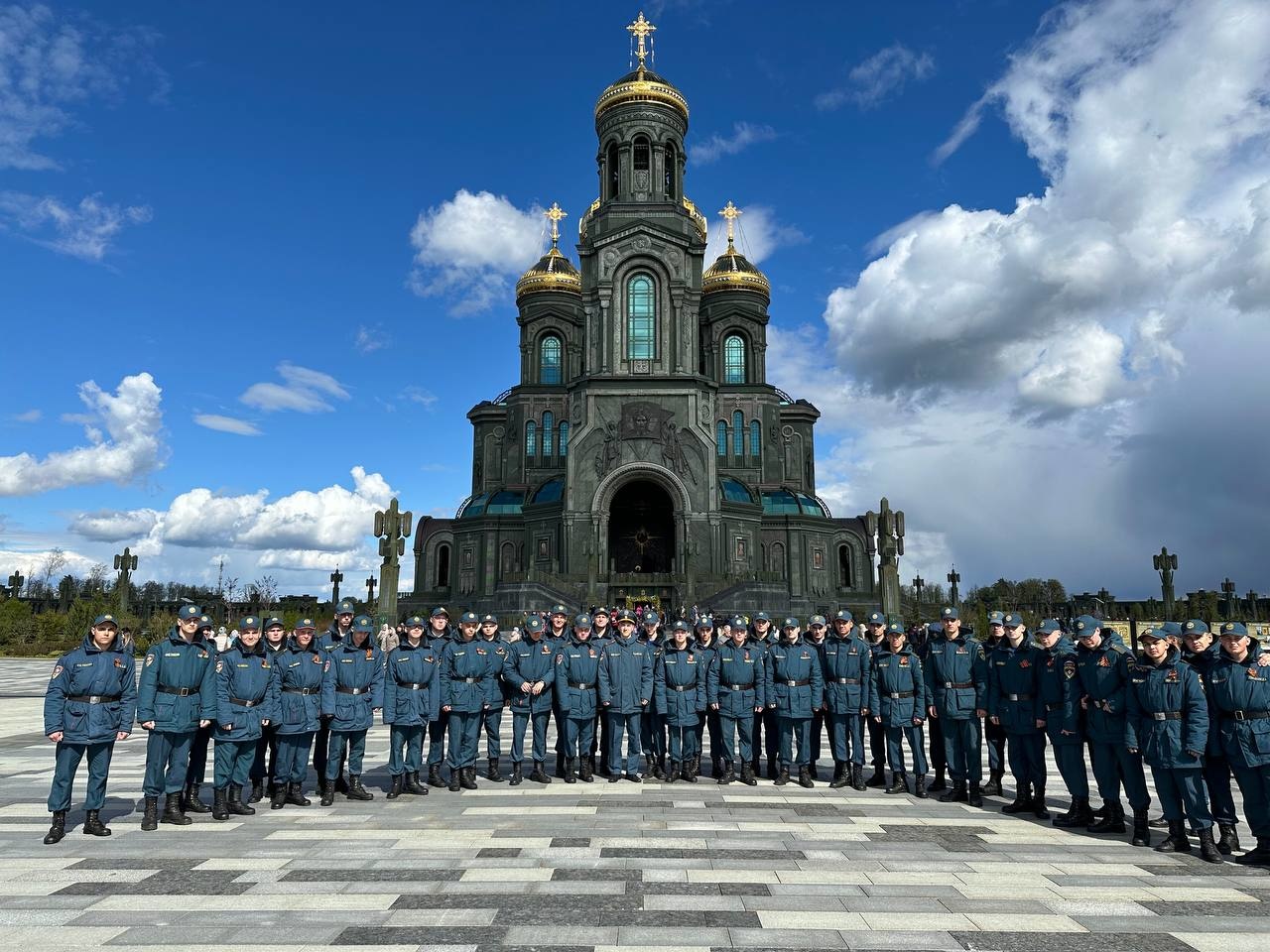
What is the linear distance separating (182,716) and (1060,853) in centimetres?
886

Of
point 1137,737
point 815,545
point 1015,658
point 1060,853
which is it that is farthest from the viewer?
point 815,545

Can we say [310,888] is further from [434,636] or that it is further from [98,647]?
[434,636]

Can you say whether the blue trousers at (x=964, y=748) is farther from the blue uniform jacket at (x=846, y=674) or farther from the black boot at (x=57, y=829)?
the black boot at (x=57, y=829)

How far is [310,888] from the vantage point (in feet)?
20.5

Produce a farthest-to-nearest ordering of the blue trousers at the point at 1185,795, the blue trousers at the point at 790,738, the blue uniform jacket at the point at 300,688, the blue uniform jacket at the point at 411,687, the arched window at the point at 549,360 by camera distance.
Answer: the arched window at the point at 549,360 → the blue trousers at the point at 790,738 → the blue uniform jacket at the point at 411,687 → the blue uniform jacket at the point at 300,688 → the blue trousers at the point at 1185,795

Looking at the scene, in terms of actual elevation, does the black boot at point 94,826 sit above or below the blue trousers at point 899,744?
below

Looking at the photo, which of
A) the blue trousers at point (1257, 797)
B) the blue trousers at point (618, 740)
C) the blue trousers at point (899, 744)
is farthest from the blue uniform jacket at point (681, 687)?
the blue trousers at point (1257, 797)

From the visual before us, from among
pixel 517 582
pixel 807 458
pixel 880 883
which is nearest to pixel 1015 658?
pixel 880 883

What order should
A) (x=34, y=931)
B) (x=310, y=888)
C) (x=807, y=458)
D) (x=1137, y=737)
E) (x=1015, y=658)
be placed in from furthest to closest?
(x=807, y=458) → (x=1015, y=658) → (x=1137, y=737) → (x=310, y=888) → (x=34, y=931)

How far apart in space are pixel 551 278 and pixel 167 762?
51.6 meters

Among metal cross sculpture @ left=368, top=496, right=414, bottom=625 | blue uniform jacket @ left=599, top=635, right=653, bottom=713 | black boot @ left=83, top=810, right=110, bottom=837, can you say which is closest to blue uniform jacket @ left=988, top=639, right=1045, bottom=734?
blue uniform jacket @ left=599, top=635, right=653, bottom=713

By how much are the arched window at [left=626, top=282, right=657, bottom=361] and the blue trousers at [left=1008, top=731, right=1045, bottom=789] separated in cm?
3824

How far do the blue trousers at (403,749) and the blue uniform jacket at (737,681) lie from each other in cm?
386

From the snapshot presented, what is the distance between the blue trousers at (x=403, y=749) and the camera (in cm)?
984
